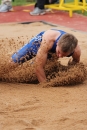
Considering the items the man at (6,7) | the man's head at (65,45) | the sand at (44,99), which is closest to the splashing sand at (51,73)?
the sand at (44,99)

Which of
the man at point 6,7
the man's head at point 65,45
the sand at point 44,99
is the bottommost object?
the sand at point 44,99

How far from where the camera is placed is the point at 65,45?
16.2ft

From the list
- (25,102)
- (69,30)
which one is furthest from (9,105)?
(69,30)

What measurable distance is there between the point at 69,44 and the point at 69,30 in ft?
13.2

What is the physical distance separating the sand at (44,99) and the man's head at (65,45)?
1.21 feet

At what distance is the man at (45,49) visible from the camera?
5.00 m

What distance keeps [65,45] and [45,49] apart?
1.18 ft

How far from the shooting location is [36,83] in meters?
5.50

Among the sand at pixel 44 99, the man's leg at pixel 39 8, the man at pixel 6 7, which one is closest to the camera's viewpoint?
the sand at pixel 44 99

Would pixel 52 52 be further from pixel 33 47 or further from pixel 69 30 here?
pixel 69 30

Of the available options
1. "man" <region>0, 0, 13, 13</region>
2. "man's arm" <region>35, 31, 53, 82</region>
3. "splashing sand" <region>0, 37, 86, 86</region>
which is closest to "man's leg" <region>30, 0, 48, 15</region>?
"man" <region>0, 0, 13, 13</region>

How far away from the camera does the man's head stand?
16.3 feet

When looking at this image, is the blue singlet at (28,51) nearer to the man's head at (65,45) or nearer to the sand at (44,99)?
the sand at (44,99)

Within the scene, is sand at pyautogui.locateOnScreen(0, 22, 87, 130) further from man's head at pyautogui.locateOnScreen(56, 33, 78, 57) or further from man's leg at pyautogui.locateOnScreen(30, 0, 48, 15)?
man's leg at pyautogui.locateOnScreen(30, 0, 48, 15)
